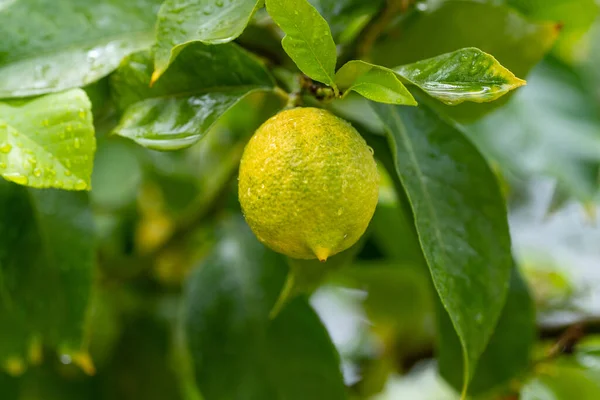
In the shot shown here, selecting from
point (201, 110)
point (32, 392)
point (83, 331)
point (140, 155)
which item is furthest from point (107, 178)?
point (201, 110)

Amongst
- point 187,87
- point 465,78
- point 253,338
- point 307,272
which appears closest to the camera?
point 465,78

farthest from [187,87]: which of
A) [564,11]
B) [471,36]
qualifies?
[564,11]

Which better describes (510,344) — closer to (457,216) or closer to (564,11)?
(457,216)

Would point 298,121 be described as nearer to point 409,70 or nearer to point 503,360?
point 409,70

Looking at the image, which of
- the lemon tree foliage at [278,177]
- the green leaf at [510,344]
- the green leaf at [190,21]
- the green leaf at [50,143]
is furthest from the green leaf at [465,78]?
the green leaf at [510,344]

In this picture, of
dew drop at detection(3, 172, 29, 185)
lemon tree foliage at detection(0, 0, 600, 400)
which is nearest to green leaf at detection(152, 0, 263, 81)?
lemon tree foliage at detection(0, 0, 600, 400)

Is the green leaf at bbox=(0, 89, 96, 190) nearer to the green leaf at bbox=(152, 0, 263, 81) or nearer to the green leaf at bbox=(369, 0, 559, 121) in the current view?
the green leaf at bbox=(152, 0, 263, 81)

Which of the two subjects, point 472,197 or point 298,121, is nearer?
point 298,121
